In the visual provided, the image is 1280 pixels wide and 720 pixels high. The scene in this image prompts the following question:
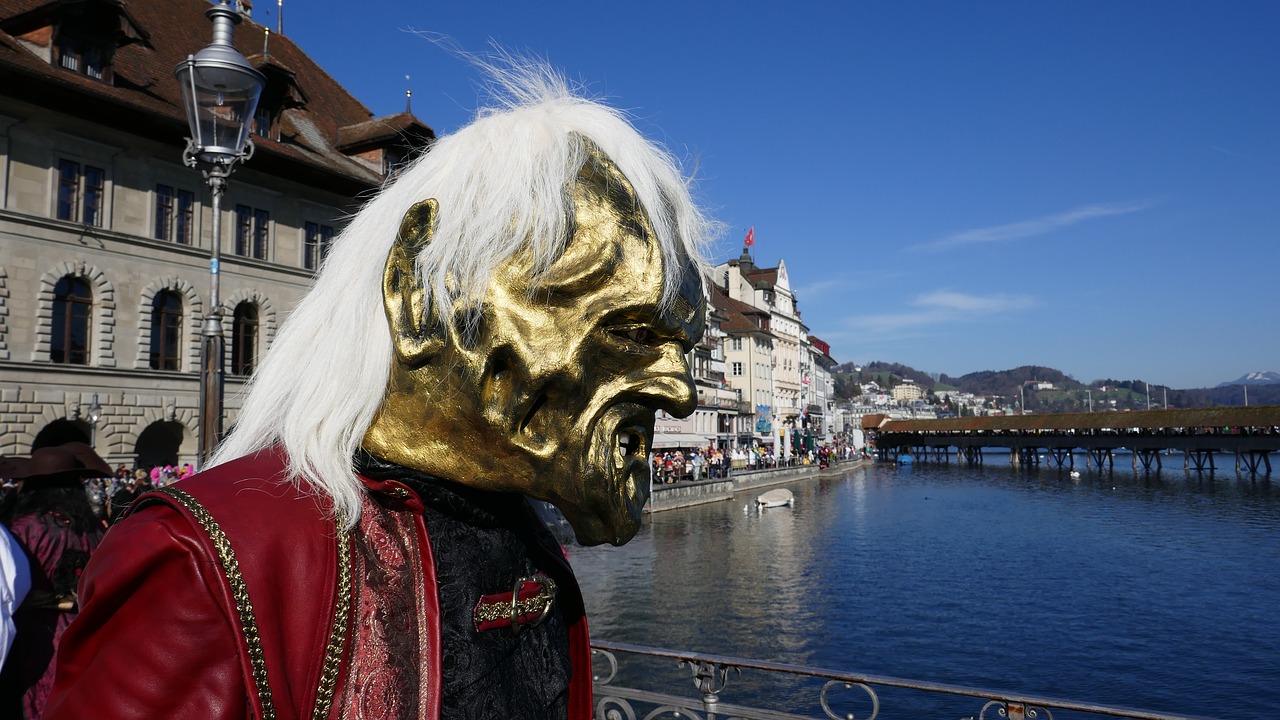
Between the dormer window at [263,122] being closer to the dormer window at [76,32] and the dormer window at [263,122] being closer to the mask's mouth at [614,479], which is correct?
the dormer window at [76,32]

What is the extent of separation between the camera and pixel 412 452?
1278mm

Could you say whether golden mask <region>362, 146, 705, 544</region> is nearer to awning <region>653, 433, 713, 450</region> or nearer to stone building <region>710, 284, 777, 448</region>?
awning <region>653, 433, 713, 450</region>

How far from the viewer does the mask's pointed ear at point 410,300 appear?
123 centimetres

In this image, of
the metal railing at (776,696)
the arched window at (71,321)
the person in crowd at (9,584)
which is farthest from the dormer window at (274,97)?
the person in crowd at (9,584)

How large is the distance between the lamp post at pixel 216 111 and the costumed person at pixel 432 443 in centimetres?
379

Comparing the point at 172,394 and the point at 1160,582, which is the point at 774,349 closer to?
the point at 1160,582

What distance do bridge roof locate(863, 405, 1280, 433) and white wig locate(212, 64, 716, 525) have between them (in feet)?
232

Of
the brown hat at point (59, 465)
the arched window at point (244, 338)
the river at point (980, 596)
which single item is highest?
the arched window at point (244, 338)

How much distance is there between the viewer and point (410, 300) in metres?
1.23

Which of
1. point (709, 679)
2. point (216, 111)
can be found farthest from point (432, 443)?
point (216, 111)

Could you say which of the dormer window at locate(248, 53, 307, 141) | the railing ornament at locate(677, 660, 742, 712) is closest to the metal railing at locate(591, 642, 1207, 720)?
the railing ornament at locate(677, 660, 742, 712)

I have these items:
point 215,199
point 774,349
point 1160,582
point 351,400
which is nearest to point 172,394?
point 215,199

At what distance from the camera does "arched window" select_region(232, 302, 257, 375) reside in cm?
2190

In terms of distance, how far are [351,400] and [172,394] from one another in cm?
2283
